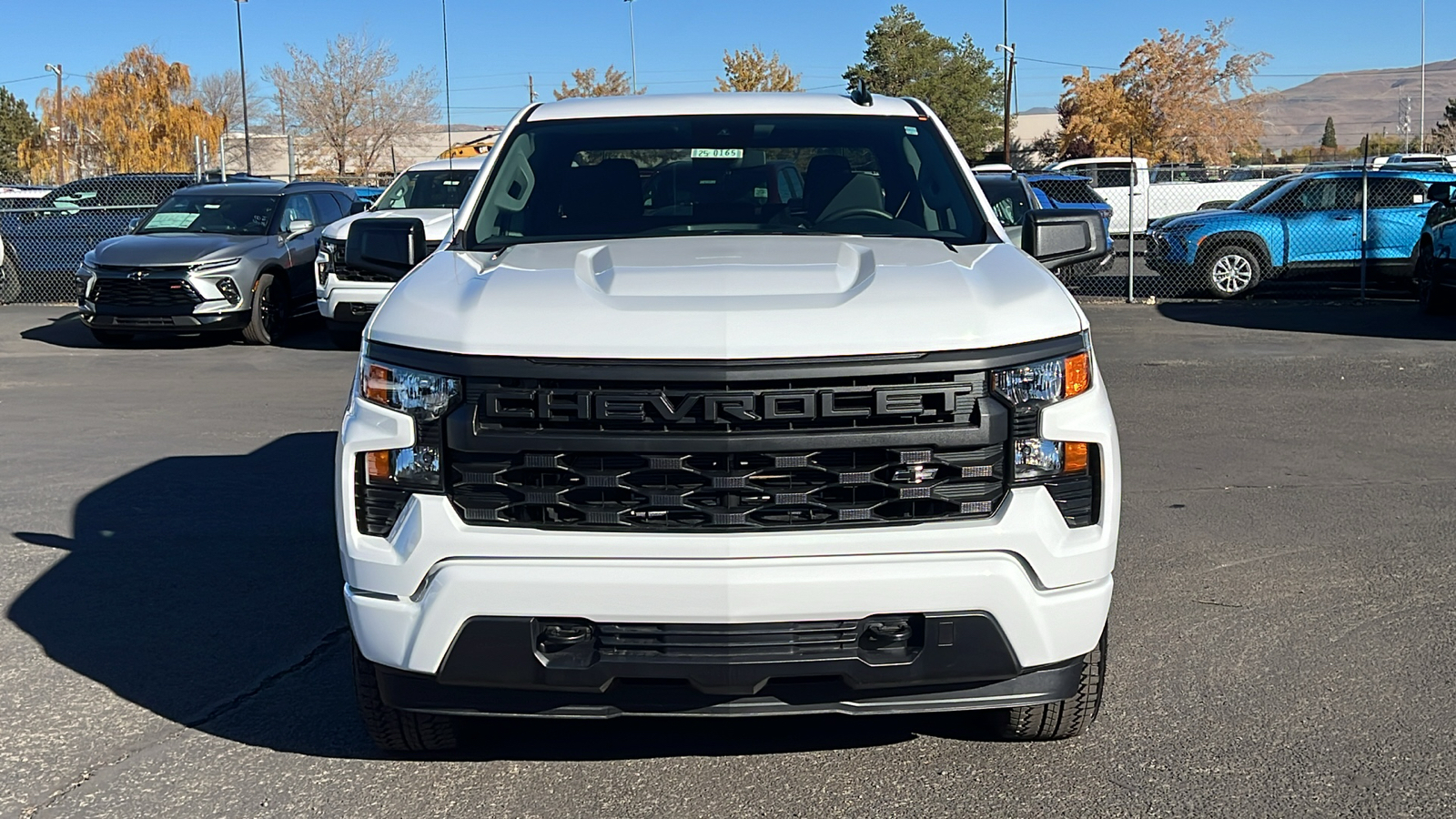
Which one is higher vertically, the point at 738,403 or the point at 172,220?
the point at 172,220

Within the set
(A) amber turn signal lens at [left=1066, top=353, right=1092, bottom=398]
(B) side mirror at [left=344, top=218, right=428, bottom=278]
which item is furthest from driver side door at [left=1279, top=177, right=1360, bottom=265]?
(A) amber turn signal lens at [left=1066, top=353, right=1092, bottom=398]

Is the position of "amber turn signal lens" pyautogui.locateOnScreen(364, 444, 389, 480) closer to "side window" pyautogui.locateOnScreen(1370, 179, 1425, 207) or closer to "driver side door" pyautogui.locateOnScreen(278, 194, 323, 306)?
"driver side door" pyautogui.locateOnScreen(278, 194, 323, 306)

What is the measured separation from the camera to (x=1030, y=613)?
3.43m

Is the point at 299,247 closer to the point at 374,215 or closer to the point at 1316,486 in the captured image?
the point at 374,215

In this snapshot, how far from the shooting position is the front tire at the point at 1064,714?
3.88 meters

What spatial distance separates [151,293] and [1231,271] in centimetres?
1268

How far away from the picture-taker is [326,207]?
54.4 feet

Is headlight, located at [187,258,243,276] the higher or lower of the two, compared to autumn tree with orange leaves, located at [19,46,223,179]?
lower

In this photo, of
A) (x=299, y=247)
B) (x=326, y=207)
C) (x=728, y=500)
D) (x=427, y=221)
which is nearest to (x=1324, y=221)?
(x=427, y=221)

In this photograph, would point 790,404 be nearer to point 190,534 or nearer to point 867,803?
point 867,803

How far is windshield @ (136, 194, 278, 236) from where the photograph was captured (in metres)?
15.4

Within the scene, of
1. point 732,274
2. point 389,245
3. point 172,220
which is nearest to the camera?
point 732,274

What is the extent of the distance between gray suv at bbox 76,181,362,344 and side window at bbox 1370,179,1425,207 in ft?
41.9

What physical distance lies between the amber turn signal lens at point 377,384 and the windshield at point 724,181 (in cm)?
120
